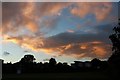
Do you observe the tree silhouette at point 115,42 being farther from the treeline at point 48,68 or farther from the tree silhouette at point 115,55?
the treeline at point 48,68

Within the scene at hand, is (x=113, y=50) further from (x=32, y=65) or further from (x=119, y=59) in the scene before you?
(x=32, y=65)

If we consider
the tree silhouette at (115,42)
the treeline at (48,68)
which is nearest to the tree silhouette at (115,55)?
the tree silhouette at (115,42)

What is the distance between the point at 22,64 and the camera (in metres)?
109

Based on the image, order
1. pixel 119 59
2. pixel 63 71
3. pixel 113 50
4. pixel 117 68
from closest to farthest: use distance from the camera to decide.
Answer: pixel 117 68 < pixel 119 59 < pixel 113 50 < pixel 63 71

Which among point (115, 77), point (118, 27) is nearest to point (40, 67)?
point (118, 27)

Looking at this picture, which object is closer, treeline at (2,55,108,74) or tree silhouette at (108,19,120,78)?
tree silhouette at (108,19,120,78)

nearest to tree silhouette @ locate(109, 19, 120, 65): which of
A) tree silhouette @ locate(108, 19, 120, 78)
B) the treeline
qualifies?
tree silhouette @ locate(108, 19, 120, 78)

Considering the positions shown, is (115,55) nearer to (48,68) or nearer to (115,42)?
(115,42)

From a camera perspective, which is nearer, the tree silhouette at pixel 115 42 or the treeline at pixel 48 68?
the tree silhouette at pixel 115 42

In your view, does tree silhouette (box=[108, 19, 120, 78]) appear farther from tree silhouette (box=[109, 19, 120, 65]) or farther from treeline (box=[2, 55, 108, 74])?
treeline (box=[2, 55, 108, 74])

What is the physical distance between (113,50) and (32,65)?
6357 cm

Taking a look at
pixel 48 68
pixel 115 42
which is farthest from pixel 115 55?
pixel 48 68

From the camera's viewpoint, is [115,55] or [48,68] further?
[48,68]

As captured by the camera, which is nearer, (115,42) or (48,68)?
(115,42)
